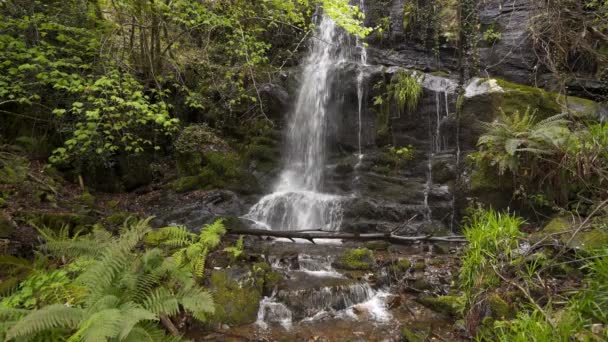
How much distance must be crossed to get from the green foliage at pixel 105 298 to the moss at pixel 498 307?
2968 mm

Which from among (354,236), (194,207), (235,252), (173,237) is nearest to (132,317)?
(173,237)

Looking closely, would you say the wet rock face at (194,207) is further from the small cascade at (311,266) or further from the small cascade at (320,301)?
the small cascade at (320,301)

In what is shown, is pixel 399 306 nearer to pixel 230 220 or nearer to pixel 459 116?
pixel 230 220

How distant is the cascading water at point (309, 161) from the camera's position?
888cm

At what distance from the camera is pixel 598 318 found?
2.72m

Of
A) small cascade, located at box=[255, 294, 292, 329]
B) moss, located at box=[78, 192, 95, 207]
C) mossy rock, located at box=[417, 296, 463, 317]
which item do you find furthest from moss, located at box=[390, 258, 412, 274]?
moss, located at box=[78, 192, 95, 207]

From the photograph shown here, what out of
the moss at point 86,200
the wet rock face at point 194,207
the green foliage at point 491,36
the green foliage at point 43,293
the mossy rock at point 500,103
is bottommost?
the wet rock face at point 194,207

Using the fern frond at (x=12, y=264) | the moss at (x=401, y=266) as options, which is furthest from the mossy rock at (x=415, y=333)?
the fern frond at (x=12, y=264)

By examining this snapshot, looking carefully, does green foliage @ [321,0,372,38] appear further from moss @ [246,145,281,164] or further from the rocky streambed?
moss @ [246,145,281,164]

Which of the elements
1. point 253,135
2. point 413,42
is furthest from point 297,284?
point 413,42

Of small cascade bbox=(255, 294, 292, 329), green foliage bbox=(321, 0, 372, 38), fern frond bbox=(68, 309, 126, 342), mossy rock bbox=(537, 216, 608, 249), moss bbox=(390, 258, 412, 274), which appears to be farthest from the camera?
green foliage bbox=(321, 0, 372, 38)

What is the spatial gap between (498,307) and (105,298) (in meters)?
3.91

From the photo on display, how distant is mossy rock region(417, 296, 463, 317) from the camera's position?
14.0 feet

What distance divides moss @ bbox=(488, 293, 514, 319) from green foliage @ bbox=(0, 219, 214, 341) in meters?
2.97
